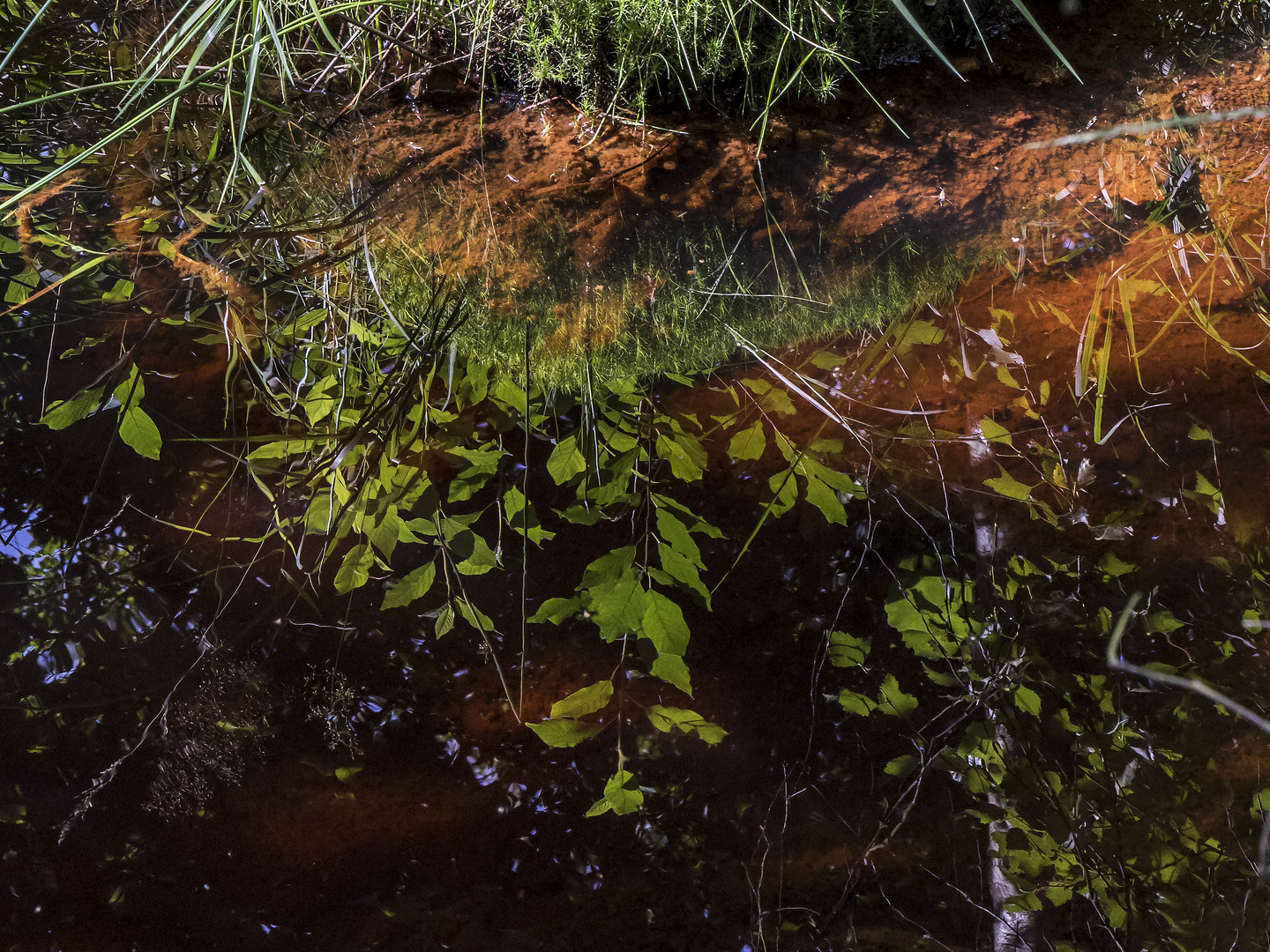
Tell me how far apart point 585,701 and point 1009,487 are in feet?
1.57

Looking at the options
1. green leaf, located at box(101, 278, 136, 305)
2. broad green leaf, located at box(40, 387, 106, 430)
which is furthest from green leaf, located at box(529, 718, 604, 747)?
green leaf, located at box(101, 278, 136, 305)

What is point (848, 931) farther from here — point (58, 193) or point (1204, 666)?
point (58, 193)

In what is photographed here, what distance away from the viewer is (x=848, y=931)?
0.63 metres

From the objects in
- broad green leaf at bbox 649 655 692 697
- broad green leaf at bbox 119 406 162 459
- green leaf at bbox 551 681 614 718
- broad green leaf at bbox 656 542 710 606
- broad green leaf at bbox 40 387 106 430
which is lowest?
green leaf at bbox 551 681 614 718

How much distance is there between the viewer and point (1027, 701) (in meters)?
0.67

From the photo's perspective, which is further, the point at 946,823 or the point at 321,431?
the point at 321,431

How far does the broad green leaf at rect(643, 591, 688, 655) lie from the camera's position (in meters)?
0.70

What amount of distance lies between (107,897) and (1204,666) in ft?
3.36

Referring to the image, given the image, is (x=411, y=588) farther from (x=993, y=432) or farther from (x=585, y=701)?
(x=993, y=432)

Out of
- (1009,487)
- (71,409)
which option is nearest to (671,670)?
(1009,487)

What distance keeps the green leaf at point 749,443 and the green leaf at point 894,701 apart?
0.86ft

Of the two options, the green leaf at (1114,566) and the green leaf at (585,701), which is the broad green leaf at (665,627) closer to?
the green leaf at (585,701)

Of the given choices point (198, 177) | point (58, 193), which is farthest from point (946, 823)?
point (58, 193)

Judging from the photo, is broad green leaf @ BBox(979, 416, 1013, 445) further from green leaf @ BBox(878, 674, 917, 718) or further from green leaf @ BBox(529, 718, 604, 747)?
green leaf @ BBox(529, 718, 604, 747)
